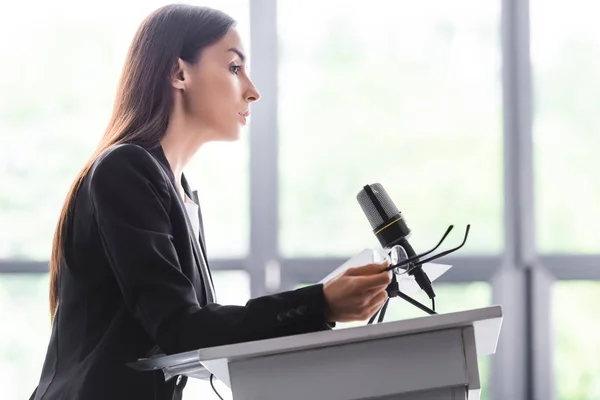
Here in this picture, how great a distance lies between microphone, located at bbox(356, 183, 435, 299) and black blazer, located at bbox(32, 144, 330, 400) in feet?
0.82

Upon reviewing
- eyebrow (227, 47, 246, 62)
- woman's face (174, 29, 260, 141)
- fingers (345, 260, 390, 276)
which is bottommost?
fingers (345, 260, 390, 276)

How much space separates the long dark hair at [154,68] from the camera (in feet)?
5.22

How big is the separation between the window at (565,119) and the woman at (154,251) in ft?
7.01

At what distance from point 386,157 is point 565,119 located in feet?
2.61

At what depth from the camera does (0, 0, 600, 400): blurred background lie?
139 inches

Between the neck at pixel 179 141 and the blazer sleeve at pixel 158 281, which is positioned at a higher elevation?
the neck at pixel 179 141

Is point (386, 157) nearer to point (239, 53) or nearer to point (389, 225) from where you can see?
point (239, 53)

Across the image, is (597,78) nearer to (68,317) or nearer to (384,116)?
(384,116)

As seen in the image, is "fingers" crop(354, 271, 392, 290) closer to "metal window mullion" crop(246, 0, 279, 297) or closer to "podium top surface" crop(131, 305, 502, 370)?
"podium top surface" crop(131, 305, 502, 370)

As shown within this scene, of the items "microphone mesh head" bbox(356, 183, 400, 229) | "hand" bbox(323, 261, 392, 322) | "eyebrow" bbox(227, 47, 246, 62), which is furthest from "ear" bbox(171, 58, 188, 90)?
"hand" bbox(323, 261, 392, 322)

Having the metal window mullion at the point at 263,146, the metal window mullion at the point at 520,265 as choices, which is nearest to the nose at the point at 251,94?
the metal window mullion at the point at 263,146

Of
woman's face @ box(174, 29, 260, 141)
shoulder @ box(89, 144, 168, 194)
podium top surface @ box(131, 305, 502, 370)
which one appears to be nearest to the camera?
podium top surface @ box(131, 305, 502, 370)

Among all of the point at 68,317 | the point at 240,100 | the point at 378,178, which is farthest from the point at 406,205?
the point at 68,317

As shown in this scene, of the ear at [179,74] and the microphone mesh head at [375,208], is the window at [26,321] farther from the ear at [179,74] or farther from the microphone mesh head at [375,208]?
the microphone mesh head at [375,208]
